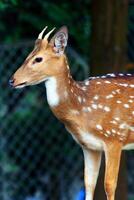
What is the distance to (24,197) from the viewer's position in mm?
9250

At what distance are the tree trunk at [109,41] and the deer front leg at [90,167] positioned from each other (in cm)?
229

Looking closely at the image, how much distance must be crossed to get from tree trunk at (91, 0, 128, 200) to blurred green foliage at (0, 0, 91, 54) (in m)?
1.18

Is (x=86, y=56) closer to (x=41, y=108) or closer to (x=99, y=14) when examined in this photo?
(x=41, y=108)

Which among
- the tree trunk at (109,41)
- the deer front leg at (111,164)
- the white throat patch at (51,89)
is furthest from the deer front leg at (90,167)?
the tree trunk at (109,41)

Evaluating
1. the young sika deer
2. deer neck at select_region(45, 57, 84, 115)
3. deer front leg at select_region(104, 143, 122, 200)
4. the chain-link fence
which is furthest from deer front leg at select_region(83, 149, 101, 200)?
the chain-link fence

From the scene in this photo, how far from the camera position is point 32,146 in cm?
900

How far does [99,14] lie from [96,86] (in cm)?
256

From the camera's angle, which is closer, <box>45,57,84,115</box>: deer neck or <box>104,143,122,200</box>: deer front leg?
<box>45,57,84,115</box>: deer neck

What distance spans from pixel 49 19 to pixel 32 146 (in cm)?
123

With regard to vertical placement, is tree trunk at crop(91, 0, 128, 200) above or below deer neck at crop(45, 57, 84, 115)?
below

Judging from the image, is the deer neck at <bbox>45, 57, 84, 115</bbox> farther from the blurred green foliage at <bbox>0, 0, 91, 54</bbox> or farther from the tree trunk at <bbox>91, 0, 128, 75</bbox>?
the blurred green foliage at <bbox>0, 0, 91, 54</bbox>

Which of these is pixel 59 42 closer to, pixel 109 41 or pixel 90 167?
pixel 90 167

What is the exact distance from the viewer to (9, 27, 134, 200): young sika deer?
5.14m

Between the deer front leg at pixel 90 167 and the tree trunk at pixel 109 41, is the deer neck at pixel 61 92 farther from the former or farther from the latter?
the tree trunk at pixel 109 41
